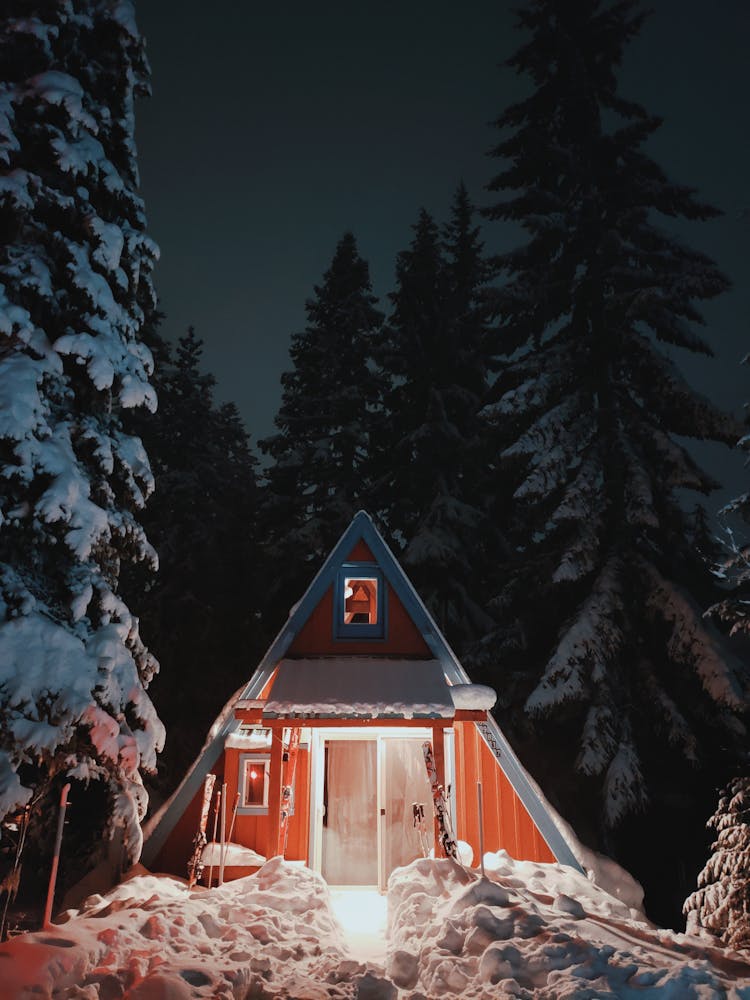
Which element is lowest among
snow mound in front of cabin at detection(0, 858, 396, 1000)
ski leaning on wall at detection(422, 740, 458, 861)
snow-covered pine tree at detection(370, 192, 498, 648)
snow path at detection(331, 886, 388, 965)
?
snow path at detection(331, 886, 388, 965)

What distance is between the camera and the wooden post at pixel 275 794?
9.79m

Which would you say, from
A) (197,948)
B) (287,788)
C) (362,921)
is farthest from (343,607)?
(197,948)

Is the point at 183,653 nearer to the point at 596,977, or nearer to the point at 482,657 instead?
the point at 482,657

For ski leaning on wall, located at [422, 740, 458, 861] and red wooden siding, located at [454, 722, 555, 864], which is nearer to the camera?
ski leaning on wall, located at [422, 740, 458, 861]

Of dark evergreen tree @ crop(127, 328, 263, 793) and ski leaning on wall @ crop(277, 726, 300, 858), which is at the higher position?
dark evergreen tree @ crop(127, 328, 263, 793)

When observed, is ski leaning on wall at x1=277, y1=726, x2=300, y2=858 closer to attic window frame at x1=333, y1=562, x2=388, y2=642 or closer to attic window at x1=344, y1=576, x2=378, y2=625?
attic window frame at x1=333, y1=562, x2=388, y2=642

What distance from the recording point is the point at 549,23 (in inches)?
643

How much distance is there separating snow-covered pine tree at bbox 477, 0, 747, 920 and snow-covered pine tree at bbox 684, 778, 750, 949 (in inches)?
117

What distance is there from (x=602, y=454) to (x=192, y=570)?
43.8 ft

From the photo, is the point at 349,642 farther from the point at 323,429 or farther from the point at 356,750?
the point at 323,429

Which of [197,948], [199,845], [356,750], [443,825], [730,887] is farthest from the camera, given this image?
[356,750]

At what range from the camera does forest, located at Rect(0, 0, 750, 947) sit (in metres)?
7.32

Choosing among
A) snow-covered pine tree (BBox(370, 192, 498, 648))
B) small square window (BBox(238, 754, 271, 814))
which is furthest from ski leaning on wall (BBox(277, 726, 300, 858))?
snow-covered pine tree (BBox(370, 192, 498, 648))

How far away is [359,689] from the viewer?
10.3 metres
